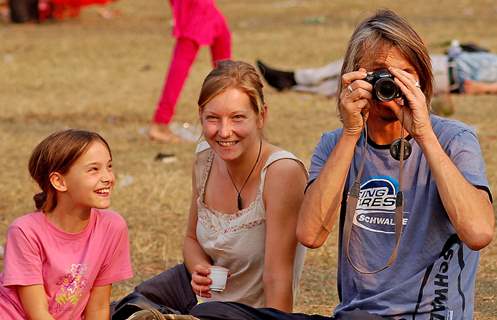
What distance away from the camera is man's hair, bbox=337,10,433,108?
3396mm

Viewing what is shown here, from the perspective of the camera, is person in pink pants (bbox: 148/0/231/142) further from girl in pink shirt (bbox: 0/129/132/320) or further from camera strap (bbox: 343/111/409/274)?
camera strap (bbox: 343/111/409/274)

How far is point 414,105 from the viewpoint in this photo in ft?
10.7

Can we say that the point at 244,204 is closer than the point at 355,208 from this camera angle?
No

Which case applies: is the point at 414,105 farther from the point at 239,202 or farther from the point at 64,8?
the point at 64,8

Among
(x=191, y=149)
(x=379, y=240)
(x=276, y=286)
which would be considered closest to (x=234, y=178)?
(x=276, y=286)

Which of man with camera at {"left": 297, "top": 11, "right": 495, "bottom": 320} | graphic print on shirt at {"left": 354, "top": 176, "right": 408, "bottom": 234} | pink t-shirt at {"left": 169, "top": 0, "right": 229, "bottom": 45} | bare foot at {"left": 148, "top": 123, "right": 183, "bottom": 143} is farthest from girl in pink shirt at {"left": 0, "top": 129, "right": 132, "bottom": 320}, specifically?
bare foot at {"left": 148, "top": 123, "right": 183, "bottom": 143}

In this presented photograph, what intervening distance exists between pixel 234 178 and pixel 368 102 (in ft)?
2.62

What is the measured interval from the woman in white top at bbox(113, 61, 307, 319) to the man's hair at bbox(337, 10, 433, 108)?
1.63 feet

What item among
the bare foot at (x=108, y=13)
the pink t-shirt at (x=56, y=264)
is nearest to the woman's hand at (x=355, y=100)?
the pink t-shirt at (x=56, y=264)

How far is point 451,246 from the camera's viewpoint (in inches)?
135

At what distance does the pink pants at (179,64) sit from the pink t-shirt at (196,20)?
59mm

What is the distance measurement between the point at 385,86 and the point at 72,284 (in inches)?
50.1

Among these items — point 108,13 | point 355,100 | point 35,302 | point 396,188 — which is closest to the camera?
point 355,100

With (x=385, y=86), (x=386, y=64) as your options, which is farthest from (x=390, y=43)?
(x=385, y=86)
